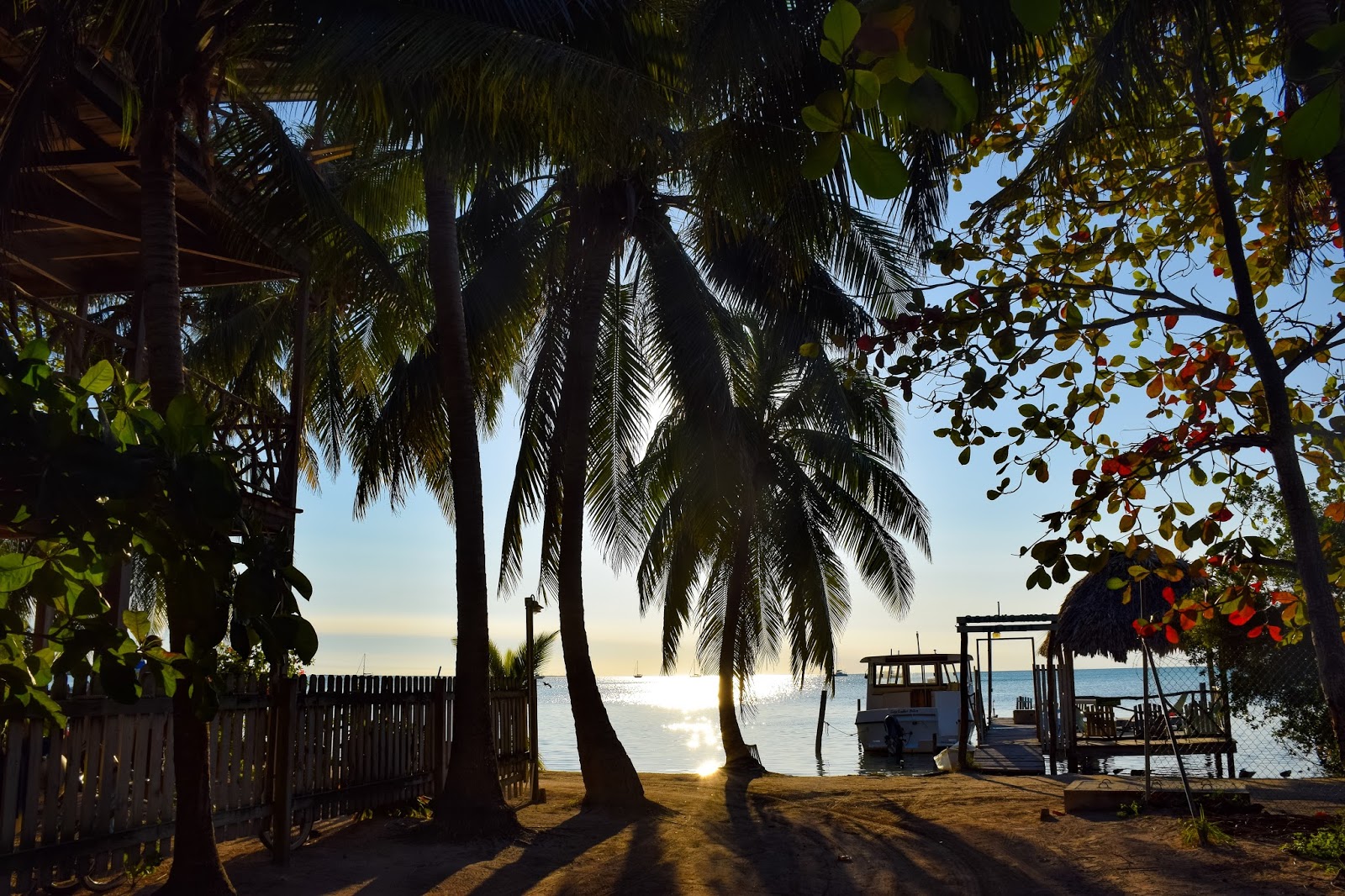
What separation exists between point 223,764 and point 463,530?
346 centimetres

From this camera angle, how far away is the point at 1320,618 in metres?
5.94

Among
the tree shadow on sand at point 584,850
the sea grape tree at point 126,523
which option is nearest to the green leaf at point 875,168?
the sea grape tree at point 126,523

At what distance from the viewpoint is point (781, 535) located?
2003 cm

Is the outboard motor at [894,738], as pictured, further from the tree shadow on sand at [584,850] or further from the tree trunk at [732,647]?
the tree shadow on sand at [584,850]

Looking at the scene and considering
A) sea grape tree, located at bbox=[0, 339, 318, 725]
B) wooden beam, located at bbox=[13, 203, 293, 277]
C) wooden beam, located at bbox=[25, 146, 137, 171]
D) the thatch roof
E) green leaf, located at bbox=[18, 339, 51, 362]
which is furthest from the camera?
the thatch roof

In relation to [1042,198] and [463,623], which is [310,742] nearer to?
[463,623]

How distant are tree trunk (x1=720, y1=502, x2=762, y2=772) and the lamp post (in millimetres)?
6080

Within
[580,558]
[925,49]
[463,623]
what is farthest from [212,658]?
[580,558]

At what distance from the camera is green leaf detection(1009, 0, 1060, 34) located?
132cm

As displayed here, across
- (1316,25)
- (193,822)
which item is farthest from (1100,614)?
(193,822)

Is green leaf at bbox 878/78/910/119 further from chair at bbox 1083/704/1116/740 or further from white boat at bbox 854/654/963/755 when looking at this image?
white boat at bbox 854/654/963/755

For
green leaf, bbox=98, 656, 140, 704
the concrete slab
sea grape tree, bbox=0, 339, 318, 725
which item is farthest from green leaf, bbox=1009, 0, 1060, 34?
the concrete slab

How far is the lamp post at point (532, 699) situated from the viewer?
12707 millimetres

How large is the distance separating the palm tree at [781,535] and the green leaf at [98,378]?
15188mm
